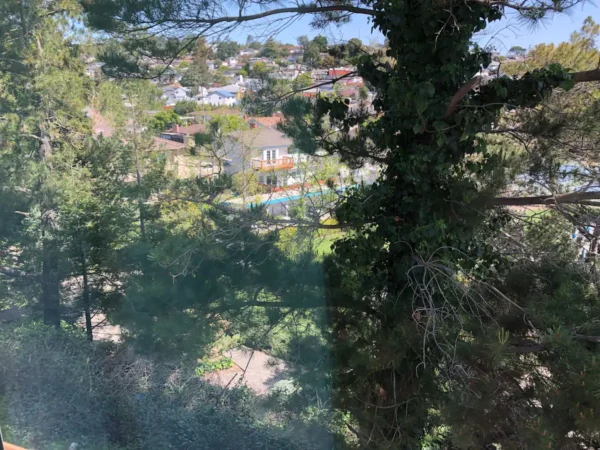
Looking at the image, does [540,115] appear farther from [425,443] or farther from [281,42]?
[425,443]

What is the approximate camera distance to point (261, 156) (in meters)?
2.96

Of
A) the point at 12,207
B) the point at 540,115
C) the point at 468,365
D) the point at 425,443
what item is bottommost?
the point at 425,443

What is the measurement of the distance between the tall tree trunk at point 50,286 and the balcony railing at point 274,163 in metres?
1.57

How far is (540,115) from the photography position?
2.07 metres

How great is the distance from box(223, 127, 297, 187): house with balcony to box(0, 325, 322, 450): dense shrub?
1405 millimetres

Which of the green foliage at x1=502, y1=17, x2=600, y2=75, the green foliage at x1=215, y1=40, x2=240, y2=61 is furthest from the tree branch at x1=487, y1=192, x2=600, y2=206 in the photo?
the green foliage at x1=215, y1=40, x2=240, y2=61

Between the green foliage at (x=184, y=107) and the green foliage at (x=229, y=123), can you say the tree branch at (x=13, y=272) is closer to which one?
the green foliage at (x=184, y=107)

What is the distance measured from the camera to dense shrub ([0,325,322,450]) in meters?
2.21

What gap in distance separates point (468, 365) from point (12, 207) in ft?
8.78

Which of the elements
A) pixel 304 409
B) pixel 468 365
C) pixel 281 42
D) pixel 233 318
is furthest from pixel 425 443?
pixel 281 42

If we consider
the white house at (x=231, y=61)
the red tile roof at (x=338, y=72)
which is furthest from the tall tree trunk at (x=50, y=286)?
the red tile roof at (x=338, y=72)

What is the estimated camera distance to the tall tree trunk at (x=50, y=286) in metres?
2.99

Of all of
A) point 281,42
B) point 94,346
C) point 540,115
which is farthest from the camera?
point 94,346

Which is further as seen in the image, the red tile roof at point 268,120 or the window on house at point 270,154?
the window on house at point 270,154
